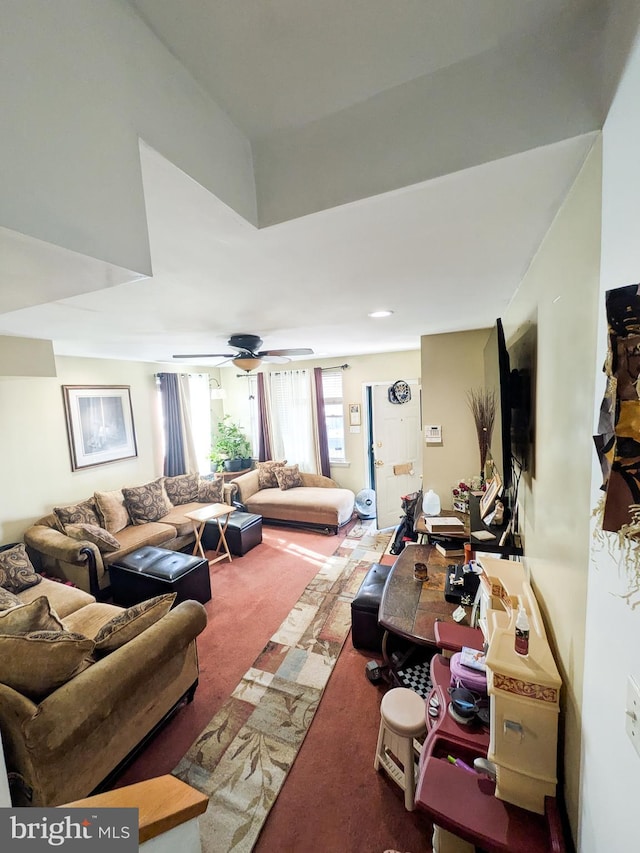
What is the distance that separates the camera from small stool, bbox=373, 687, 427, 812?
58.2 inches

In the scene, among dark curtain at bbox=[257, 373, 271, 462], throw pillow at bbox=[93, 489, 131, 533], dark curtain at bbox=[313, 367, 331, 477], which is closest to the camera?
throw pillow at bbox=[93, 489, 131, 533]

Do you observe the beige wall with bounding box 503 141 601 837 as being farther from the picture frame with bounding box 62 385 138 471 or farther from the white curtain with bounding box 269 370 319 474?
the picture frame with bounding box 62 385 138 471

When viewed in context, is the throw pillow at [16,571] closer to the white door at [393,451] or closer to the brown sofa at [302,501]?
the brown sofa at [302,501]

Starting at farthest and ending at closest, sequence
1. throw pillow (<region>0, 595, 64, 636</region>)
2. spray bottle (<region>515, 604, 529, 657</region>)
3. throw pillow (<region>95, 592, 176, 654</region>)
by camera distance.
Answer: throw pillow (<region>95, 592, 176, 654</region>) < throw pillow (<region>0, 595, 64, 636</region>) < spray bottle (<region>515, 604, 529, 657</region>)

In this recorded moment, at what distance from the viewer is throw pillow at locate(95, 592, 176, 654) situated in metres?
1.72

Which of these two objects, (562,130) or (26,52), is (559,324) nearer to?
(562,130)

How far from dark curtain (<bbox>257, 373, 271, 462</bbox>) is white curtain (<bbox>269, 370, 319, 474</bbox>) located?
115mm

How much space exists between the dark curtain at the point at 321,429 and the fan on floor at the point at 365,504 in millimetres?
625

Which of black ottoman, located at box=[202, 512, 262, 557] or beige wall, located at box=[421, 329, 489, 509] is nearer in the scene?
beige wall, located at box=[421, 329, 489, 509]

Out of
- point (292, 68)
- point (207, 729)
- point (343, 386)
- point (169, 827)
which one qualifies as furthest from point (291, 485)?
point (292, 68)

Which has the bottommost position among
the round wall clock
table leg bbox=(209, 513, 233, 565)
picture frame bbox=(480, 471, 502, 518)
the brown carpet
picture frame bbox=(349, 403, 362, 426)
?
the brown carpet

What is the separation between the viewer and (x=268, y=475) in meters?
5.46

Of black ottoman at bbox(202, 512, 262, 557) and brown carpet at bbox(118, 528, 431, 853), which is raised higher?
black ottoman at bbox(202, 512, 262, 557)

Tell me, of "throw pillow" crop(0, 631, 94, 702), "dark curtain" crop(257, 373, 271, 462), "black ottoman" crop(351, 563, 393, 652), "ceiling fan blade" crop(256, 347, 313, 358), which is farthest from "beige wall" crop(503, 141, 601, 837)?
"dark curtain" crop(257, 373, 271, 462)
